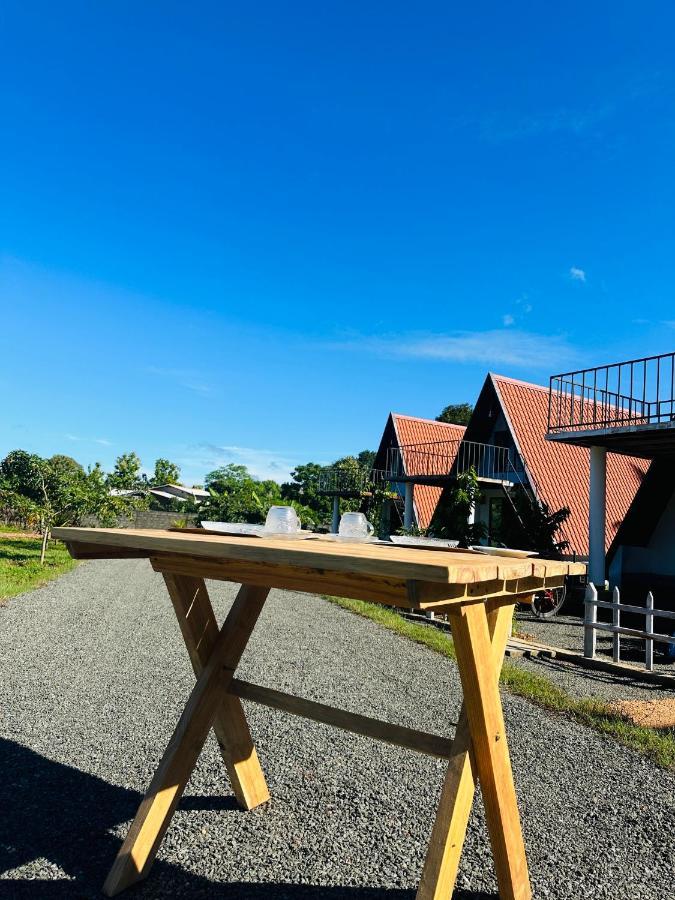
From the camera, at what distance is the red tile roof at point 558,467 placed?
17312 millimetres

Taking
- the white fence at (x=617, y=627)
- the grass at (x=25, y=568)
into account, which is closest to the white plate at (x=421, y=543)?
the white fence at (x=617, y=627)

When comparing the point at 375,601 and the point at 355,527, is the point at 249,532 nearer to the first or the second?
the point at 355,527

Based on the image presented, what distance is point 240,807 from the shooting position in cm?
309

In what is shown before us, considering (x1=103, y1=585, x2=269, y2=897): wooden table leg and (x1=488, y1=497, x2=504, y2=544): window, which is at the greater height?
(x1=488, y1=497, x2=504, y2=544): window

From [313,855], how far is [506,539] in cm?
1223

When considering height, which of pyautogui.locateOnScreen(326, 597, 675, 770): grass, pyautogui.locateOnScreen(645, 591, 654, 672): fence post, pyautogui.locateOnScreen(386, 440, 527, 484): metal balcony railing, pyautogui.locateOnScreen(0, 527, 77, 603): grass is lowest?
pyautogui.locateOnScreen(0, 527, 77, 603): grass

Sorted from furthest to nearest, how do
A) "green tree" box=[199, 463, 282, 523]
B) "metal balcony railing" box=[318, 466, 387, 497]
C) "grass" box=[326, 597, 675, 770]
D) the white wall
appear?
"green tree" box=[199, 463, 282, 523] → "metal balcony railing" box=[318, 466, 387, 497] → the white wall → "grass" box=[326, 597, 675, 770]

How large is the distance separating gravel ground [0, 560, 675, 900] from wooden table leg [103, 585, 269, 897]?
11 cm

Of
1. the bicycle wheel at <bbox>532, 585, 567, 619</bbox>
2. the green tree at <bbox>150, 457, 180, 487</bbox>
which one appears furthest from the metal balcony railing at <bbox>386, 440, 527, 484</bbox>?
the green tree at <bbox>150, 457, 180, 487</bbox>

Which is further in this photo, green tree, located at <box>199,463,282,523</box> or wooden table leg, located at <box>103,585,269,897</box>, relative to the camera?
green tree, located at <box>199,463,282,523</box>

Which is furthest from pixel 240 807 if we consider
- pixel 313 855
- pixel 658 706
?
pixel 658 706

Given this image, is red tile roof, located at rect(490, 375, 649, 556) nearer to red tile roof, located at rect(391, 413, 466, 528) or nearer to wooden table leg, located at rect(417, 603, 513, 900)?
red tile roof, located at rect(391, 413, 466, 528)

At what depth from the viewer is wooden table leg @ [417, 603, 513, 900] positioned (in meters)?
2.00

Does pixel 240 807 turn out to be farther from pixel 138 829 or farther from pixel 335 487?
pixel 335 487
